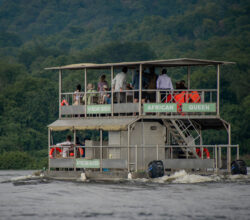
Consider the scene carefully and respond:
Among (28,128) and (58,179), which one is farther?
(28,128)

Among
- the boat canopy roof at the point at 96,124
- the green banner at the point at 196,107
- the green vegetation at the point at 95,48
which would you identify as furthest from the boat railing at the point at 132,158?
the green vegetation at the point at 95,48

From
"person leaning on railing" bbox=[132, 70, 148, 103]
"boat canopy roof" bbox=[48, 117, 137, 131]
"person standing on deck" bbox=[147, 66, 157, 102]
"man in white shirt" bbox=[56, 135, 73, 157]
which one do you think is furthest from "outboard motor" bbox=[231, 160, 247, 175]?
"man in white shirt" bbox=[56, 135, 73, 157]

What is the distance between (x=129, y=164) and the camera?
29.2m

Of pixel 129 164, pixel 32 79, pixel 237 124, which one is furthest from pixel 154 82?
pixel 32 79

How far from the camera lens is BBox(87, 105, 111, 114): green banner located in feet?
101

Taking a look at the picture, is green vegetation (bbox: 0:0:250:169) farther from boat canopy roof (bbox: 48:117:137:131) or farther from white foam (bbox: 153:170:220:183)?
white foam (bbox: 153:170:220:183)

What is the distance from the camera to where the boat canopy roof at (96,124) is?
2944 centimetres

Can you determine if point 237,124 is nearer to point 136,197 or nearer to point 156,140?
point 156,140

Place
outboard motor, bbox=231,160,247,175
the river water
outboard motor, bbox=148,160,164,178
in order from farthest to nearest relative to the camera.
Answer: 1. outboard motor, bbox=231,160,247,175
2. outboard motor, bbox=148,160,164,178
3. the river water

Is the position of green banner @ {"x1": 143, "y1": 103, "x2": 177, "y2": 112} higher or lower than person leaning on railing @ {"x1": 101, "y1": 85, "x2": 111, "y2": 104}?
lower

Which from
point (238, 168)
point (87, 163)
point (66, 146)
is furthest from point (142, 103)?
point (238, 168)

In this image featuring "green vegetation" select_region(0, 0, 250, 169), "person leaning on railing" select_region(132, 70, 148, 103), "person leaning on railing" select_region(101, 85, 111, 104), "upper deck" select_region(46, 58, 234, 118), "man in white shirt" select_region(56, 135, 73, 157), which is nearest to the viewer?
"upper deck" select_region(46, 58, 234, 118)

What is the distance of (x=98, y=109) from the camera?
1224 inches

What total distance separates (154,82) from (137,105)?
1860 mm
